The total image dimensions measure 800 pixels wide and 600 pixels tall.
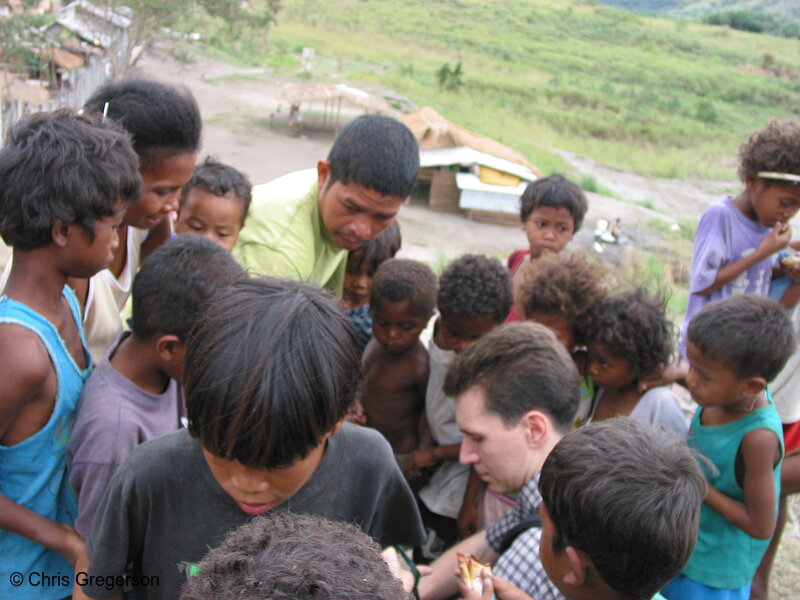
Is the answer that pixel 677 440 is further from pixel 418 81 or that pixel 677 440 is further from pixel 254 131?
pixel 418 81

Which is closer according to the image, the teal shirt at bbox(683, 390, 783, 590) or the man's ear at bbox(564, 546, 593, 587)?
the man's ear at bbox(564, 546, 593, 587)

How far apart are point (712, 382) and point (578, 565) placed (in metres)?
1.05

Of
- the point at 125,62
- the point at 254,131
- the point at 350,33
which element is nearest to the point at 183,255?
the point at 254,131

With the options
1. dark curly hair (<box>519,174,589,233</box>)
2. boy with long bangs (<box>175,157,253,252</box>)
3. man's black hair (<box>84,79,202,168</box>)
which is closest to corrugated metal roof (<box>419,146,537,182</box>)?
dark curly hair (<box>519,174,589,233</box>)

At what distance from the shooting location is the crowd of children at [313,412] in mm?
1373

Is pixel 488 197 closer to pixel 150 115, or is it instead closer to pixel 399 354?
pixel 399 354

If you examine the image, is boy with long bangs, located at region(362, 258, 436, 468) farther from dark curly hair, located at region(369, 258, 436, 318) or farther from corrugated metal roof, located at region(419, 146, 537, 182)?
corrugated metal roof, located at region(419, 146, 537, 182)

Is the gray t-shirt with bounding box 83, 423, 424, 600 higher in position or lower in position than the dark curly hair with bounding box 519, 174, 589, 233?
lower

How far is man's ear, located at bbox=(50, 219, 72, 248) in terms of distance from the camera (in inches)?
69.5

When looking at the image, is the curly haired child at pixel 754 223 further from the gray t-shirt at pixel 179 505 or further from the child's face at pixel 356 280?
the gray t-shirt at pixel 179 505

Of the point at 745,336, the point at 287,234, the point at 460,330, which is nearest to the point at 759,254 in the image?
the point at 745,336

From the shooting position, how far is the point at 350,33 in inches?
1550

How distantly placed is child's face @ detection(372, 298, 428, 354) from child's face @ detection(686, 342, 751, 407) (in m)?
1.11

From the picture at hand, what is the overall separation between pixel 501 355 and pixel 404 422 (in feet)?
3.34
